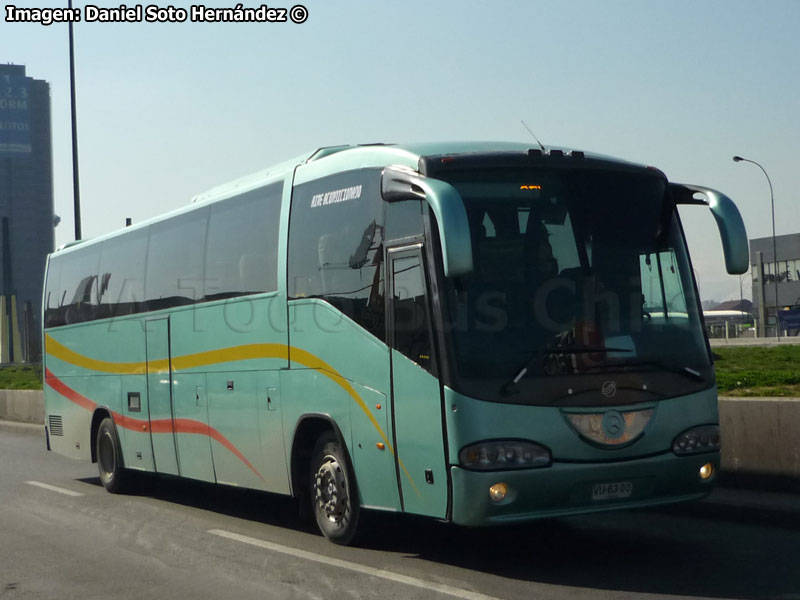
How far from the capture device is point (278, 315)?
10.7m

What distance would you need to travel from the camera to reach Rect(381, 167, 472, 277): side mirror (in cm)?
749

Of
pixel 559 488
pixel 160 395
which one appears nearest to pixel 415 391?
pixel 559 488

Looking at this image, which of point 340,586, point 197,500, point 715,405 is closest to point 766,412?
point 715,405

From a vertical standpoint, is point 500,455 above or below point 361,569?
above

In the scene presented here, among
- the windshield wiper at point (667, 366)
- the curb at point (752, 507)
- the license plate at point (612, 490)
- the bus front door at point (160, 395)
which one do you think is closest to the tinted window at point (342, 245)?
the windshield wiper at point (667, 366)

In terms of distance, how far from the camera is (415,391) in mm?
8430

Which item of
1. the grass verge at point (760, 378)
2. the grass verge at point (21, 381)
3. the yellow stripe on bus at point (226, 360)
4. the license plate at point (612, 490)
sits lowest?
the license plate at point (612, 490)

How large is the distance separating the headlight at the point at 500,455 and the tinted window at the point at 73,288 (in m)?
9.34

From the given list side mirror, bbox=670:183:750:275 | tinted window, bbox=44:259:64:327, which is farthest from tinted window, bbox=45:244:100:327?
side mirror, bbox=670:183:750:275

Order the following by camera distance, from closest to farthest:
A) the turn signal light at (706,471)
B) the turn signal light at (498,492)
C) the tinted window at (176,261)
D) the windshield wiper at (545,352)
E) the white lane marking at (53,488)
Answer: the turn signal light at (498,492) → the windshield wiper at (545,352) → the turn signal light at (706,471) → the tinted window at (176,261) → the white lane marking at (53,488)

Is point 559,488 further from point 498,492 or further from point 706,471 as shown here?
point 706,471

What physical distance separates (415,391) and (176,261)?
5.76 m

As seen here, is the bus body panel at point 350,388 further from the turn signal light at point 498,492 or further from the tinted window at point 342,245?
the turn signal light at point 498,492

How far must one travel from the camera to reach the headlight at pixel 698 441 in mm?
8562
